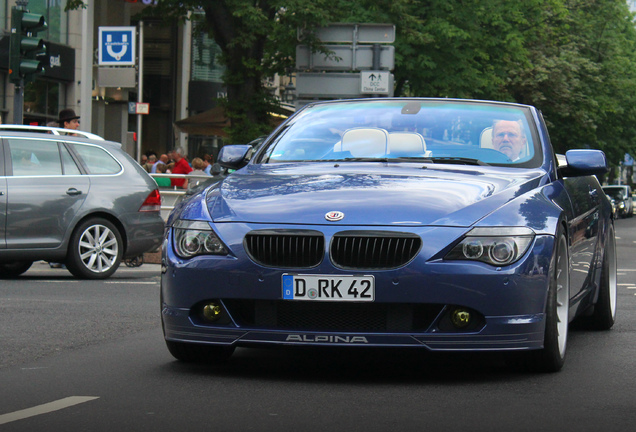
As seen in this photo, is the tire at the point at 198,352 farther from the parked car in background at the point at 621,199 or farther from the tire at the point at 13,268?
the parked car in background at the point at 621,199

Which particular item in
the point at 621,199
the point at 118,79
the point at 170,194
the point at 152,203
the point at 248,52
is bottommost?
the point at 621,199

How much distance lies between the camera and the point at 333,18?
25.0 m

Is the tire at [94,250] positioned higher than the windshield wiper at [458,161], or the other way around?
the windshield wiper at [458,161]

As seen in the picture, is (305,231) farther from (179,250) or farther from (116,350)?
(116,350)

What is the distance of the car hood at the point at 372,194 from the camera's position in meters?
5.89

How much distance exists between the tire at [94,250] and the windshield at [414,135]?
646cm

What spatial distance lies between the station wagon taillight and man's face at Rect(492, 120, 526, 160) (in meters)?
7.61

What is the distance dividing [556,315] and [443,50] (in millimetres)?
25768

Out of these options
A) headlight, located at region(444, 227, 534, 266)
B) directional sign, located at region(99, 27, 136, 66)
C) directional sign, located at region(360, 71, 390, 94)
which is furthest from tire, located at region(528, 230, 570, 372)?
directional sign, located at region(99, 27, 136, 66)

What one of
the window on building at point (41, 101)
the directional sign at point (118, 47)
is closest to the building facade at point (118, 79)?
the window on building at point (41, 101)

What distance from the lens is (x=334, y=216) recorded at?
19.4 ft

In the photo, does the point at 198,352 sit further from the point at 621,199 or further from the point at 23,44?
the point at 621,199

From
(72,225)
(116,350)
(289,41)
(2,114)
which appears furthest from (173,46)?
(116,350)

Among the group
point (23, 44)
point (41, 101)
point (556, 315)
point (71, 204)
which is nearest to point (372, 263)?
point (556, 315)
